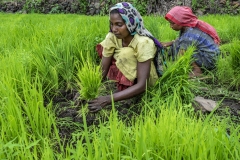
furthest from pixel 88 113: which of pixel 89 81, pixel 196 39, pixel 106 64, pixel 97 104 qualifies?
pixel 196 39

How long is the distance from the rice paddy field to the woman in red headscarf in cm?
19

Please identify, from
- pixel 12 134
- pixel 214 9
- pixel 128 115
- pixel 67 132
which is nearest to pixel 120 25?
pixel 128 115

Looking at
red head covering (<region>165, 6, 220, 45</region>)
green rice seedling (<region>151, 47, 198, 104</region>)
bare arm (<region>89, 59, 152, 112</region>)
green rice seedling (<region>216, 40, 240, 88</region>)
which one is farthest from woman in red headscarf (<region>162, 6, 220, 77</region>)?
bare arm (<region>89, 59, 152, 112</region>)

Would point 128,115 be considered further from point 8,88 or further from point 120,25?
point 8,88

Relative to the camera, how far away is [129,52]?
222 centimetres

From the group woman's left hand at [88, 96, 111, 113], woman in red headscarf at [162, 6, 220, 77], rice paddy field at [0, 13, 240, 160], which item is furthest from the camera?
woman in red headscarf at [162, 6, 220, 77]

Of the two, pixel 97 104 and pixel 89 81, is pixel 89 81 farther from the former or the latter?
pixel 97 104

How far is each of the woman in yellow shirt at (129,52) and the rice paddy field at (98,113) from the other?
0.11 metres

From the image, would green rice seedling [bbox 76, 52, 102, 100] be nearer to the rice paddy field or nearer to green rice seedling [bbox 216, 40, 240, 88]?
the rice paddy field

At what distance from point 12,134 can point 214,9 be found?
8.24m

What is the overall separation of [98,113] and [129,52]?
501 millimetres

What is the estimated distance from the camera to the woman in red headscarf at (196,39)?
A: 313cm

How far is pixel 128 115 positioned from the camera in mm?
2148

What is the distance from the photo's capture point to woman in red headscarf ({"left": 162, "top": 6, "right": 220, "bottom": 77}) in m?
3.13
